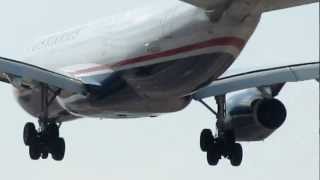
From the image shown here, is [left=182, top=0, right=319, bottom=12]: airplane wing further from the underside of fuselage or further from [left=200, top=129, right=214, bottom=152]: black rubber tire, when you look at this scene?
[left=200, top=129, right=214, bottom=152]: black rubber tire

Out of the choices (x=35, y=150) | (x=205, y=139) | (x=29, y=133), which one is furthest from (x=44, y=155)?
(x=205, y=139)

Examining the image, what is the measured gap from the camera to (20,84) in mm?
42188

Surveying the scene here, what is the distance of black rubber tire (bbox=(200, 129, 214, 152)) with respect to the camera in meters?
43.2

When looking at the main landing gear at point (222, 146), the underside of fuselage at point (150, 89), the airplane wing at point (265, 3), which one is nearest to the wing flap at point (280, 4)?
the airplane wing at point (265, 3)

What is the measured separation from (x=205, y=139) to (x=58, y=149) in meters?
4.15

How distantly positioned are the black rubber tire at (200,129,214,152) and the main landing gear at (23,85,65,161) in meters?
3.98

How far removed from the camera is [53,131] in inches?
1687

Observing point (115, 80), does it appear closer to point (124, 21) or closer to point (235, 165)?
point (124, 21)

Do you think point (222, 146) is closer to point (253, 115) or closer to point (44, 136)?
point (253, 115)

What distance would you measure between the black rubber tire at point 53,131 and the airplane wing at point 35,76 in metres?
1.43

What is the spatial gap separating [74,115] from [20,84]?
8.70 ft

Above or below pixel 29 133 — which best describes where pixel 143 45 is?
above

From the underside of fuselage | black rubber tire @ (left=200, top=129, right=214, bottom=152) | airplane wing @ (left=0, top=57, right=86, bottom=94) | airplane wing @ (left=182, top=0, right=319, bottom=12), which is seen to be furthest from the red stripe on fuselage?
black rubber tire @ (left=200, top=129, right=214, bottom=152)

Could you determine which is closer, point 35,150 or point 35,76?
point 35,76
